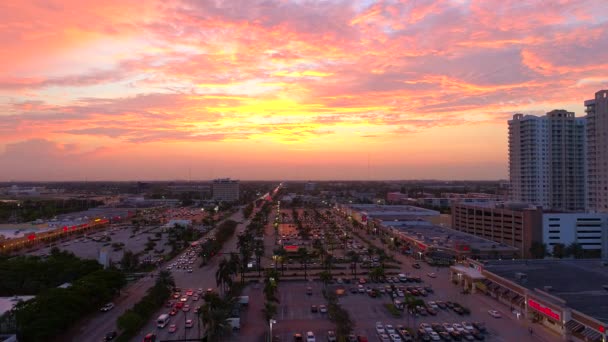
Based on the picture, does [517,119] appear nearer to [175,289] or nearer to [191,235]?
[191,235]

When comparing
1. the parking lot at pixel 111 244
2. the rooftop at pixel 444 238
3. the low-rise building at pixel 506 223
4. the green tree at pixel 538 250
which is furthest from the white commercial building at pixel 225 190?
the green tree at pixel 538 250

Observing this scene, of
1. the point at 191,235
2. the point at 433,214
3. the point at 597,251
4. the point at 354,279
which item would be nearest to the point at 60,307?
the point at 354,279

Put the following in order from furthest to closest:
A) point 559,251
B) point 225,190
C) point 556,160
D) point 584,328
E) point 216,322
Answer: point 225,190
point 556,160
point 559,251
point 584,328
point 216,322

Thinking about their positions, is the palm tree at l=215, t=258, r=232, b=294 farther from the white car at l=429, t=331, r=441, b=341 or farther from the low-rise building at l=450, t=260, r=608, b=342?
the low-rise building at l=450, t=260, r=608, b=342

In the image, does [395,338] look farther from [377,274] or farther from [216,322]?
[377,274]

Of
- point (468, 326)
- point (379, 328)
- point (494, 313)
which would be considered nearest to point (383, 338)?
Result: point (379, 328)
